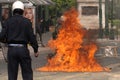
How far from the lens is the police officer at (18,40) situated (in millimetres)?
9648

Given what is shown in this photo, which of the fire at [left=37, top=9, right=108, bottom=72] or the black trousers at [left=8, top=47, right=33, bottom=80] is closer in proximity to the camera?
the black trousers at [left=8, top=47, right=33, bottom=80]

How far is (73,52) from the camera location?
51.9 ft

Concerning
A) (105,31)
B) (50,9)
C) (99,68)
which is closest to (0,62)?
(99,68)

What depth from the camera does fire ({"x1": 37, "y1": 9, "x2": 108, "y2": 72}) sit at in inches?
613

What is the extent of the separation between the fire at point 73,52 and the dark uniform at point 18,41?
226 inches

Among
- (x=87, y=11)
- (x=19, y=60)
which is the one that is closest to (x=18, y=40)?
(x=19, y=60)

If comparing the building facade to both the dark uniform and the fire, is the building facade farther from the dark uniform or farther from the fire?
the dark uniform

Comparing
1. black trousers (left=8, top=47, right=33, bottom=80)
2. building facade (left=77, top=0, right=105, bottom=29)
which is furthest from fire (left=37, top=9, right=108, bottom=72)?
building facade (left=77, top=0, right=105, bottom=29)

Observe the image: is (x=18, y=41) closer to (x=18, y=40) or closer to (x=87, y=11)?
(x=18, y=40)

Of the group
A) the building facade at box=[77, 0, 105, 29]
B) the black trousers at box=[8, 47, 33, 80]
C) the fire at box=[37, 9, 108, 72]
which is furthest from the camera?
the building facade at box=[77, 0, 105, 29]

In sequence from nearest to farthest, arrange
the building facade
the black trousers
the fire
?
the black trousers, the fire, the building facade

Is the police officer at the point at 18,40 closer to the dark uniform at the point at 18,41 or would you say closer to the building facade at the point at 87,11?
the dark uniform at the point at 18,41

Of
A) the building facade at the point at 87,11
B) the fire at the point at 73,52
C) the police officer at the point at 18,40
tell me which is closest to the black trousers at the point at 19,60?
the police officer at the point at 18,40

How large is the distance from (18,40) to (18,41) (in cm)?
2
